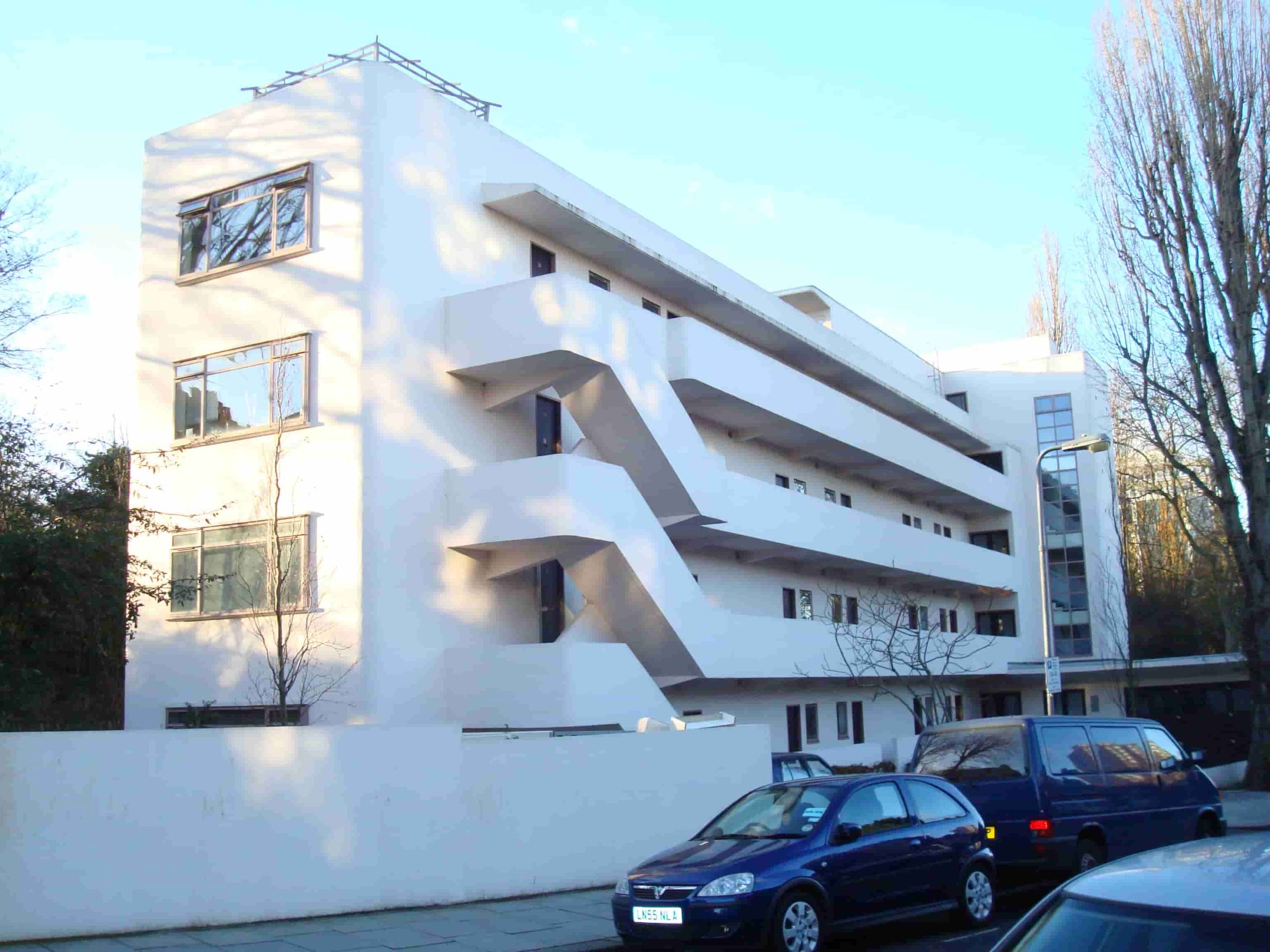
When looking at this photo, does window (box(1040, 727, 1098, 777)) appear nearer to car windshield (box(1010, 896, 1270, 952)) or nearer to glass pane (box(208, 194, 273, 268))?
car windshield (box(1010, 896, 1270, 952))

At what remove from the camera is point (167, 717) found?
2123 centimetres

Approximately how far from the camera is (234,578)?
Result: 2066cm

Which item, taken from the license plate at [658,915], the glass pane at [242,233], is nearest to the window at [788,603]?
the glass pane at [242,233]

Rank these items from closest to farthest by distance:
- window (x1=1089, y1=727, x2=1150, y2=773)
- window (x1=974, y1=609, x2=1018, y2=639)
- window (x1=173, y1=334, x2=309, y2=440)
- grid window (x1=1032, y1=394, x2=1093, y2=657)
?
window (x1=1089, y1=727, x2=1150, y2=773) < window (x1=173, y1=334, x2=309, y2=440) < window (x1=974, y1=609, x2=1018, y2=639) < grid window (x1=1032, y1=394, x2=1093, y2=657)

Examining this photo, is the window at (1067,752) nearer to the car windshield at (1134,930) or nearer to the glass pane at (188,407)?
the car windshield at (1134,930)

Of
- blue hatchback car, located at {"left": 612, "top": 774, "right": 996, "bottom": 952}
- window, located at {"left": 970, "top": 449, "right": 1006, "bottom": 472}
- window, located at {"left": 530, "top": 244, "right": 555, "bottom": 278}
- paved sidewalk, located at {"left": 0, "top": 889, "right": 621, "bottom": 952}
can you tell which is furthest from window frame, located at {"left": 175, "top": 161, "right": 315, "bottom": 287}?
window, located at {"left": 970, "top": 449, "right": 1006, "bottom": 472}

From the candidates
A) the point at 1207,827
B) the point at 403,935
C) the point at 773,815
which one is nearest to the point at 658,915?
the point at 773,815

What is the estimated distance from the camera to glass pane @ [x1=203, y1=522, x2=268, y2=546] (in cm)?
2055

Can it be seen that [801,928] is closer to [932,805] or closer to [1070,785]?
[932,805]

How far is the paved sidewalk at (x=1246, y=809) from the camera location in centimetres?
1994

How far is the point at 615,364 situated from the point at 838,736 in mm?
15884

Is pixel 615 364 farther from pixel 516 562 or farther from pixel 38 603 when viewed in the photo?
pixel 38 603

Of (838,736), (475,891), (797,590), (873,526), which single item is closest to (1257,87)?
(873,526)

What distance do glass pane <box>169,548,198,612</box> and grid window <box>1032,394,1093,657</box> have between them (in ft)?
111
